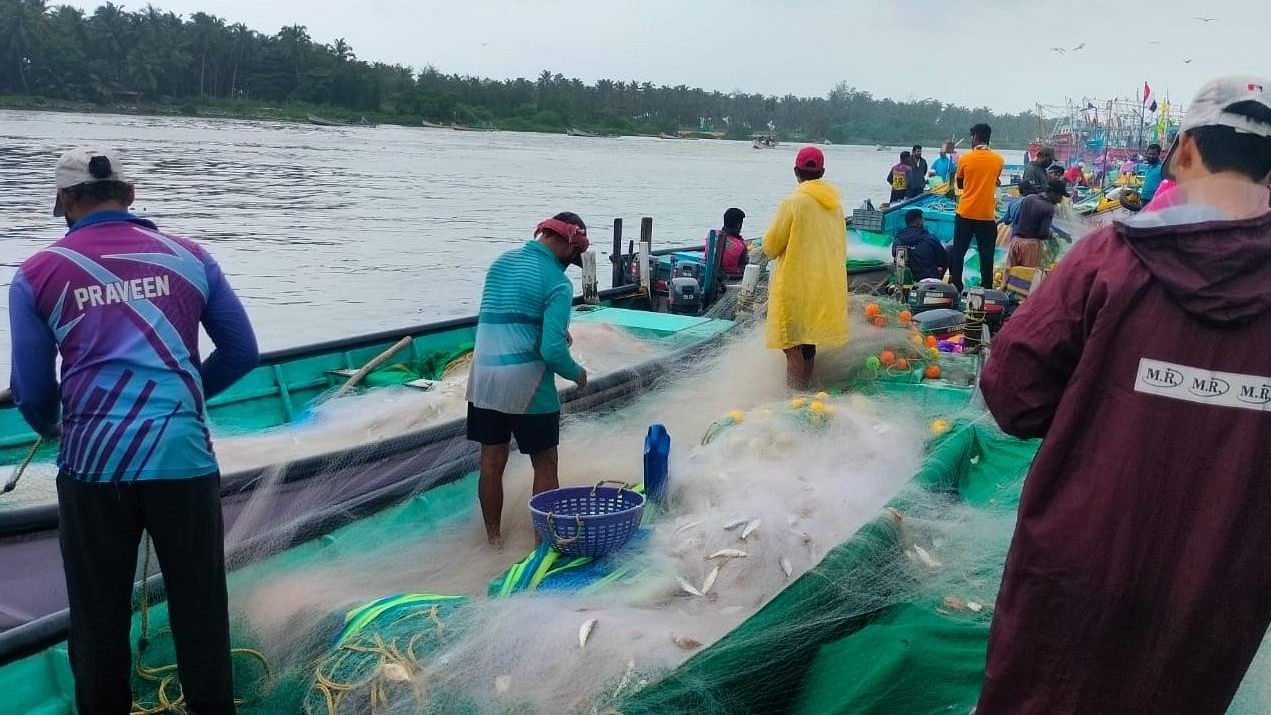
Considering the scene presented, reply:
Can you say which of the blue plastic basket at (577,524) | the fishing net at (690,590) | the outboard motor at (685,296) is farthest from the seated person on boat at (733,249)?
the blue plastic basket at (577,524)

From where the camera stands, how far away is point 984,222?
10.6m

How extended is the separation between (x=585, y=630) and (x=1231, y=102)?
93.2 inches

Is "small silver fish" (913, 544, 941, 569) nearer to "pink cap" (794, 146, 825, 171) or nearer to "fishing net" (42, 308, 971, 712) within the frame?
"fishing net" (42, 308, 971, 712)

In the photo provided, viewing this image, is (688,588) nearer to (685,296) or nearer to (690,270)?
(685,296)

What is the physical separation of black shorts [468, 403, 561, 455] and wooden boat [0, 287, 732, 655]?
1.93 ft

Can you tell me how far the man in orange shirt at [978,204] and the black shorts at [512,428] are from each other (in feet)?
23.3

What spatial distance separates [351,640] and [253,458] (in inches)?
87.8

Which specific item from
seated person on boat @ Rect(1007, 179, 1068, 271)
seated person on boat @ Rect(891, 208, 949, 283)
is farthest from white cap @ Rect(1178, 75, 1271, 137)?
seated person on boat @ Rect(891, 208, 949, 283)

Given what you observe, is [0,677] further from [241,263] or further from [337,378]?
[241,263]

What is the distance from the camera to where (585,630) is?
3.27 metres

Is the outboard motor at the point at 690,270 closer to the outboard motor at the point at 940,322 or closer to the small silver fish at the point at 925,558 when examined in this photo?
the outboard motor at the point at 940,322

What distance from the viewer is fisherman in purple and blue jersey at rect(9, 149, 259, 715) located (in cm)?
273

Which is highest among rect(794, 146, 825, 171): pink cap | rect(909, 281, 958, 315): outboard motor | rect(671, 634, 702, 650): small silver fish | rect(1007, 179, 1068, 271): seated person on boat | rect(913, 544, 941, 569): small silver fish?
rect(794, 146, 825, 171): pink cap

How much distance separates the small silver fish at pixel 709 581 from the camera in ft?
12.4
